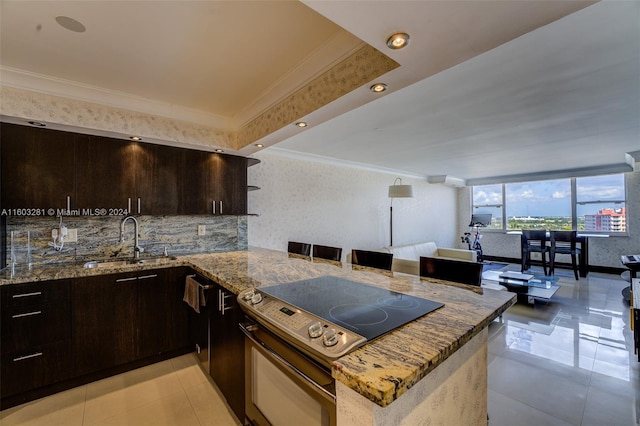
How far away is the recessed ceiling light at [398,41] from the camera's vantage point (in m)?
1.25

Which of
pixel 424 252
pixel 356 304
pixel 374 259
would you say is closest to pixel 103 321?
pixel 356 304

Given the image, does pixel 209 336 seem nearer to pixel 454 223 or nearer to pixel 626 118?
pixel 626 118

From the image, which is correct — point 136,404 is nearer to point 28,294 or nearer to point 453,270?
point 28,294

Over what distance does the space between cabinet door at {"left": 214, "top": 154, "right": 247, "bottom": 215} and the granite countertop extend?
83cm

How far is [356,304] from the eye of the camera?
1.36m

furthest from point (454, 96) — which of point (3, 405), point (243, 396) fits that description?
point (3, 405)

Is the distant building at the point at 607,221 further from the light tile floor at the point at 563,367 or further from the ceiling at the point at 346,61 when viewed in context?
the ceiling at the point at 346,61

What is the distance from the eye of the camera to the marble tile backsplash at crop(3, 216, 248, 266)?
2.47 metres

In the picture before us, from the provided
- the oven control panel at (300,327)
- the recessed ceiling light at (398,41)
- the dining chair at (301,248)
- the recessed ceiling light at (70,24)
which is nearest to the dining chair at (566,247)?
the dining chair at (301,248)

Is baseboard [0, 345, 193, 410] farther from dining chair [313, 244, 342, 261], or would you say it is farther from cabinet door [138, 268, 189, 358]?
dining chair [313, 244, 342, 261]

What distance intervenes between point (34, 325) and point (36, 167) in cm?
131

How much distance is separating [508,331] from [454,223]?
6422 mm

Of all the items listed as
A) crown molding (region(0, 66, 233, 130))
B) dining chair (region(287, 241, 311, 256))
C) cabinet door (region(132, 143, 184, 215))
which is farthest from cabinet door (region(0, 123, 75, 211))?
dining chair (region(287, 241, 311, 256))

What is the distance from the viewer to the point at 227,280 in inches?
71.6
